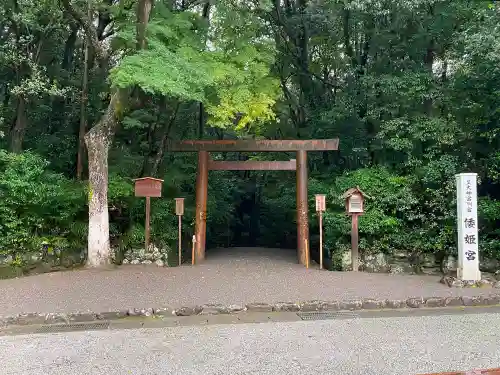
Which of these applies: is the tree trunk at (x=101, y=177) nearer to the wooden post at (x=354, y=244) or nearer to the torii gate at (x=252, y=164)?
the torii gate at (x=252, y=164)

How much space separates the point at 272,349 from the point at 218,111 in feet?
21.9

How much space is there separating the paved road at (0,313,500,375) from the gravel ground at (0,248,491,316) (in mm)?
1191

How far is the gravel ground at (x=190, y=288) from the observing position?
6.55 metres

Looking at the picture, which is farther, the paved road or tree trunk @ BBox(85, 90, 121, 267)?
tree trunk @ BBox(85, 90, 121, 267)

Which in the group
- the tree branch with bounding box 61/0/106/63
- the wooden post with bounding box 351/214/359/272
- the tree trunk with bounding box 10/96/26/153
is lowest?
the wooden post with bounding box 351/214/359/272

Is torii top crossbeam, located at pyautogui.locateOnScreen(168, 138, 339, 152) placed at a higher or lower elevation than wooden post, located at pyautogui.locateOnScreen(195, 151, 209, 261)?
higher

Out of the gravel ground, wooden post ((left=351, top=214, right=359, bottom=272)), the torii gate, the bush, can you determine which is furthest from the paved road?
the torii gate

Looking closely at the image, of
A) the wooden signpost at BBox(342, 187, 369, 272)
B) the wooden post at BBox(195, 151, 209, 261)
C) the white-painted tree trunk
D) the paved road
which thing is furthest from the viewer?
the wooden post at BBox(195, 151, 209, 261)

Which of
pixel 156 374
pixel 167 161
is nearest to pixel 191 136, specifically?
pixel 167 161

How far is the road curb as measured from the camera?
5824mm

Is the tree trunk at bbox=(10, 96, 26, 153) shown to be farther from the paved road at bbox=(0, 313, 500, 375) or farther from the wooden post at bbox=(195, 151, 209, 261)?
the paved road at bbox=(0, 313, 500, 375)

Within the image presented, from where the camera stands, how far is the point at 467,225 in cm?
825

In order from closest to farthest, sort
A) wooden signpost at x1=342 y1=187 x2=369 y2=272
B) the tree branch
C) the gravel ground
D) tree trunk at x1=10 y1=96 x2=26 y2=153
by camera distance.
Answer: the gravel ground → the tree branch → wooden signpost at x1=342 y1=187 x2=369 y2=272 → tree trunk at x1=10 y1=96 x2=26 y2=153

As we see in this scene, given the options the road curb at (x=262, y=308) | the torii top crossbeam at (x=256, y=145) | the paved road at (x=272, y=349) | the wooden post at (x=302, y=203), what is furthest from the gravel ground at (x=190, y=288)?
the torii top crossbeam at (x=256, y=145)
